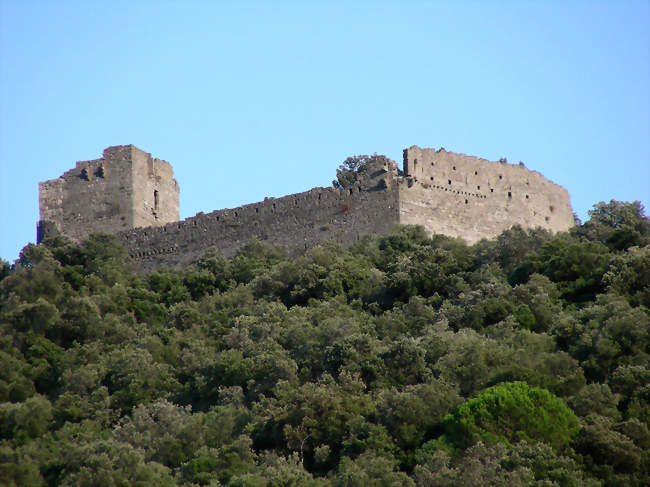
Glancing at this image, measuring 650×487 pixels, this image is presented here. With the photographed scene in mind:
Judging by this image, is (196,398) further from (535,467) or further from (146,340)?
(535,467)

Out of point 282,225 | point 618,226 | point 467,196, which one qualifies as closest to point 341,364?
point 618,226

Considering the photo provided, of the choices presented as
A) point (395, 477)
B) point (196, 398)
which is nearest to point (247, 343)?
point (196, 398)

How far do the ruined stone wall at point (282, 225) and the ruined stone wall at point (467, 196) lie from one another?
2.61 ft

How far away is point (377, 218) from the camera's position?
42.4 m

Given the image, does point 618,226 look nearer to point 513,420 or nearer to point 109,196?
point 513,420

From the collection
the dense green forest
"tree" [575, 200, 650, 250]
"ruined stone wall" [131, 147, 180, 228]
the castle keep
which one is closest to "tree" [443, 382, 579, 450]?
the dense green forest

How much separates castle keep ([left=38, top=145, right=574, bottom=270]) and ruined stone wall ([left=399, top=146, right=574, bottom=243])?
0.03 m

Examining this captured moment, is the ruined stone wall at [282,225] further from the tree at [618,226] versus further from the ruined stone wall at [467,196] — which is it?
the tree at [618,226]

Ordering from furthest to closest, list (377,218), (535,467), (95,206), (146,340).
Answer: (95,206) → (377,218) → (146,340) → (535,467)

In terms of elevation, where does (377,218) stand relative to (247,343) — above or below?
above

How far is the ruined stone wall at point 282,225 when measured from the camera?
140ft

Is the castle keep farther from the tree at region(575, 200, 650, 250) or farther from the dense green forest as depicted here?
the tree at region(575, 200, 650, 250)

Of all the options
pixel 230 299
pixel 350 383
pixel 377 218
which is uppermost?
pixel 377 218

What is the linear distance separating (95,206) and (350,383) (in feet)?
64.7
